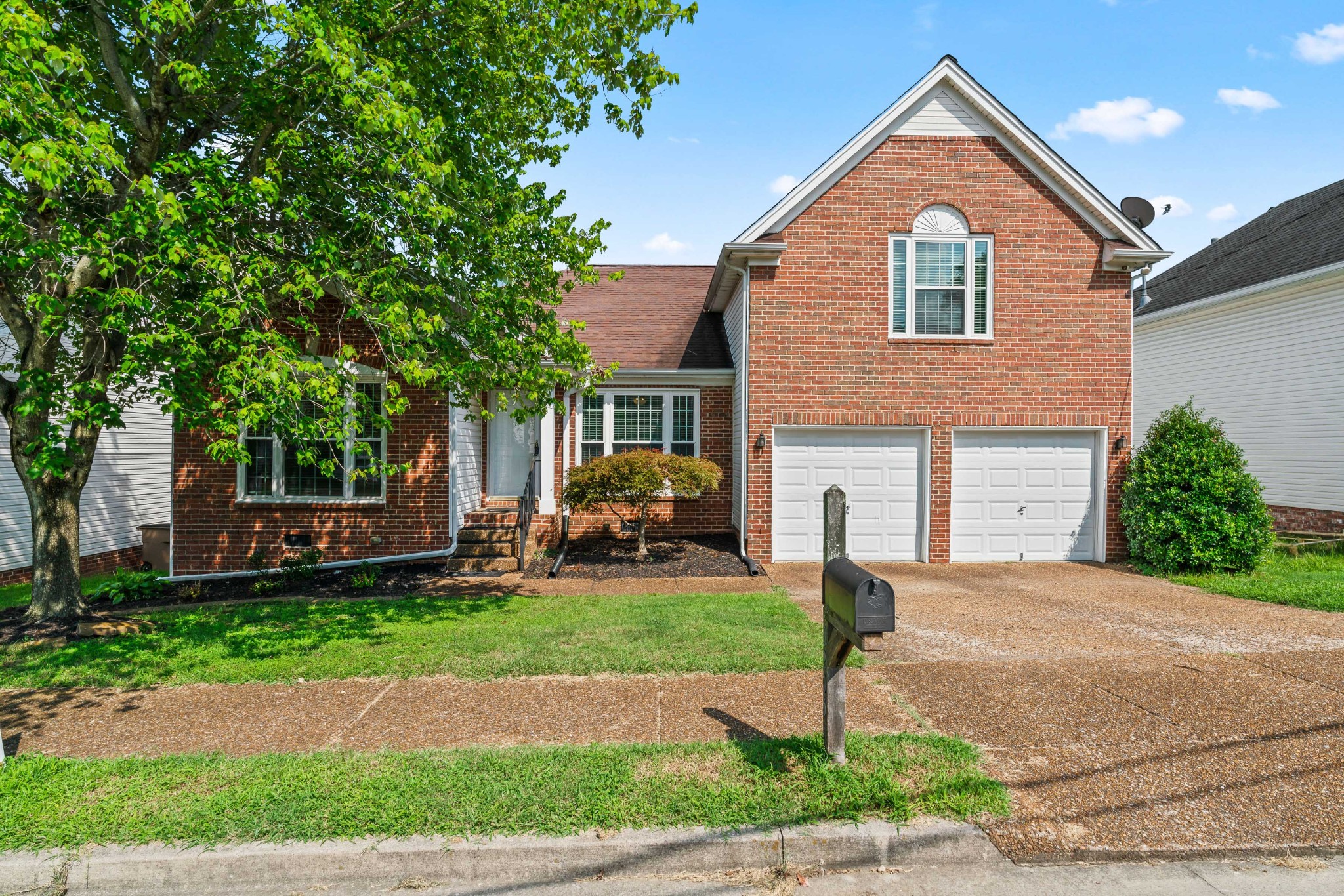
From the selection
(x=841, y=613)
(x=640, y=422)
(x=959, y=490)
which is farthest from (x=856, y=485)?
(x=841, y=613)

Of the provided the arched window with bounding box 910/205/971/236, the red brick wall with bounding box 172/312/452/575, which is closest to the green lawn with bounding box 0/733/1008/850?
the red brick wall with bounding box 172/312/452/575

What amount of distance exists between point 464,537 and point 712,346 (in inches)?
250

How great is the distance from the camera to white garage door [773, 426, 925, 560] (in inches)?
465

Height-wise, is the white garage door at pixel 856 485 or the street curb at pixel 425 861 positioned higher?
the white garage door at pixel 856 485

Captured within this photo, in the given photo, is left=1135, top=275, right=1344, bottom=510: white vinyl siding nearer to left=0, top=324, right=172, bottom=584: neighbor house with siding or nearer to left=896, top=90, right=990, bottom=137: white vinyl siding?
left=896, top=90, right=990, bottom=137: white vinyl siding

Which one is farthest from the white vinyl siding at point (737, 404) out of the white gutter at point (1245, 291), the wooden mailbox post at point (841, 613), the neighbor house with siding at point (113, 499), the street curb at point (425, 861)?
the white gutter at point (1245, 291)

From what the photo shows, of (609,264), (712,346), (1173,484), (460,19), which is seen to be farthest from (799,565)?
(609,264)

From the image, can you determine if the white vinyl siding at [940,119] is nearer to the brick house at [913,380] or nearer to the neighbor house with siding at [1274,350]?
the brick house at [913,380]

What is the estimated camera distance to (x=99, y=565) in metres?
13.5

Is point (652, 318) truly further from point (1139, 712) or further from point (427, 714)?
point (1139, 712)

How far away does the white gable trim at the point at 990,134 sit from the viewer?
445 inches

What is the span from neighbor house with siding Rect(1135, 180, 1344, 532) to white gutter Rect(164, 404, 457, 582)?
54.3 ft

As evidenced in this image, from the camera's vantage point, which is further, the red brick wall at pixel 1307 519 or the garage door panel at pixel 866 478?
the red brick wall at pixel 1307 519

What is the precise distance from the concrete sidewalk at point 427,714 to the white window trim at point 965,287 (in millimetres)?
7490
